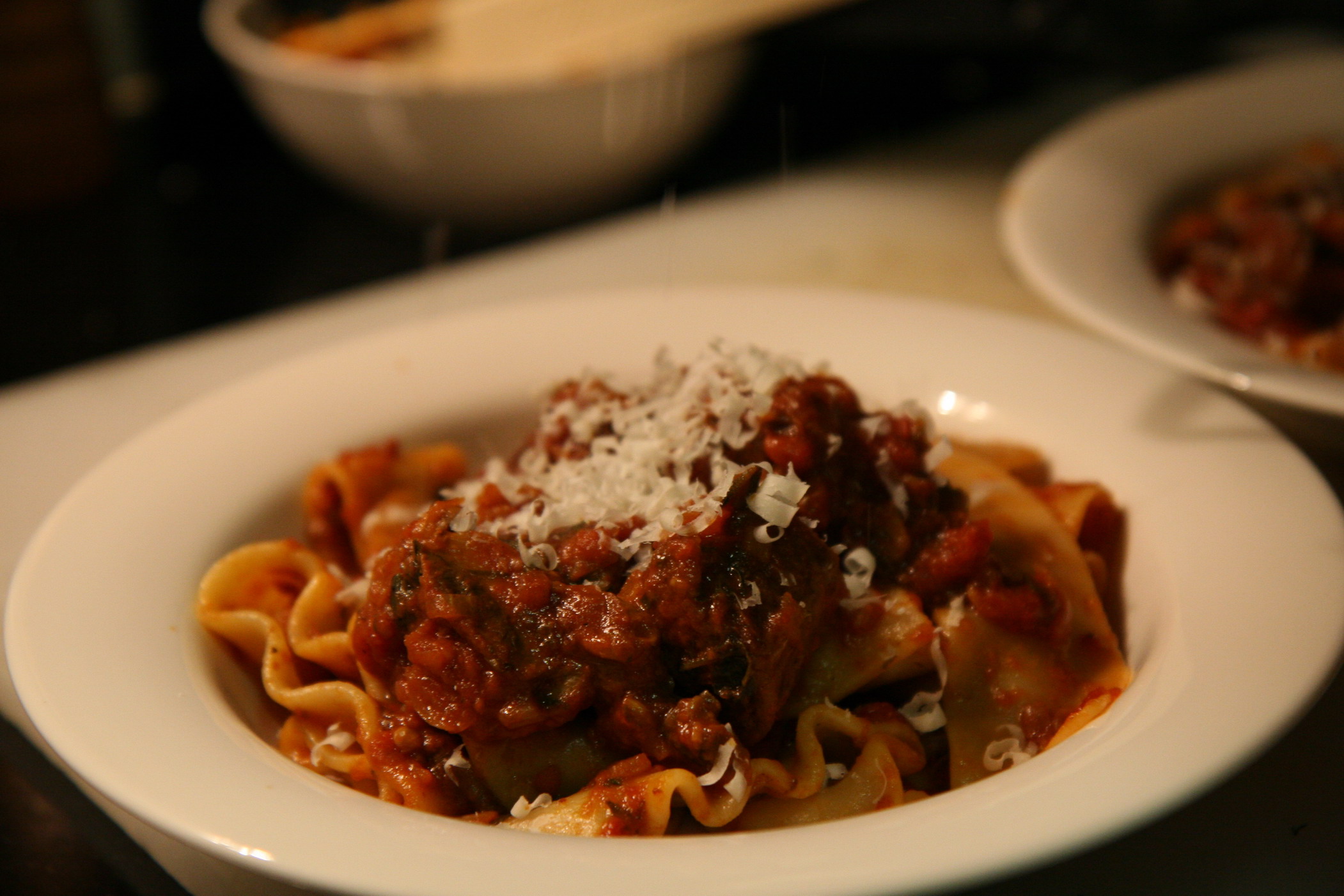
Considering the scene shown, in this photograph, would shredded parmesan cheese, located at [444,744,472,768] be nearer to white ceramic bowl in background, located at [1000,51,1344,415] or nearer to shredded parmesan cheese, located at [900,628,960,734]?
shredded parmesan cheese, located at [900,628,960,734]

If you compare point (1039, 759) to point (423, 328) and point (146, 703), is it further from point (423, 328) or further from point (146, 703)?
point (423, 328)

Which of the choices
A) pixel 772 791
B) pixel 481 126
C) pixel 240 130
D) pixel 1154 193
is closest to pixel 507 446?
pixel 772 791

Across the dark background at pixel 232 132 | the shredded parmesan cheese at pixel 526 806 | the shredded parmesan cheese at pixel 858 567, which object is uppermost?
the shredded parmesan cheese at pixel 858 567

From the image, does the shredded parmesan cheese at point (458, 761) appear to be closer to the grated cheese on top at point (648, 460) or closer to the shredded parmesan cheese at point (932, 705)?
the grated cheese on top at point (648, 460)

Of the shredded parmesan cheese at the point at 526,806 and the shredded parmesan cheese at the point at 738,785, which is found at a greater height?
the shredded parmesan cheese at the point at 738,785

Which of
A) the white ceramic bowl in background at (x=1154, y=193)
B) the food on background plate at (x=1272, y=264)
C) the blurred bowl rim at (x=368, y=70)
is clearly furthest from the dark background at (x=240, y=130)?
the food on background plate at (x=1272, y=264)

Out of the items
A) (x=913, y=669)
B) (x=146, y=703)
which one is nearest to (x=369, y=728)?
(x=146, y=703)
